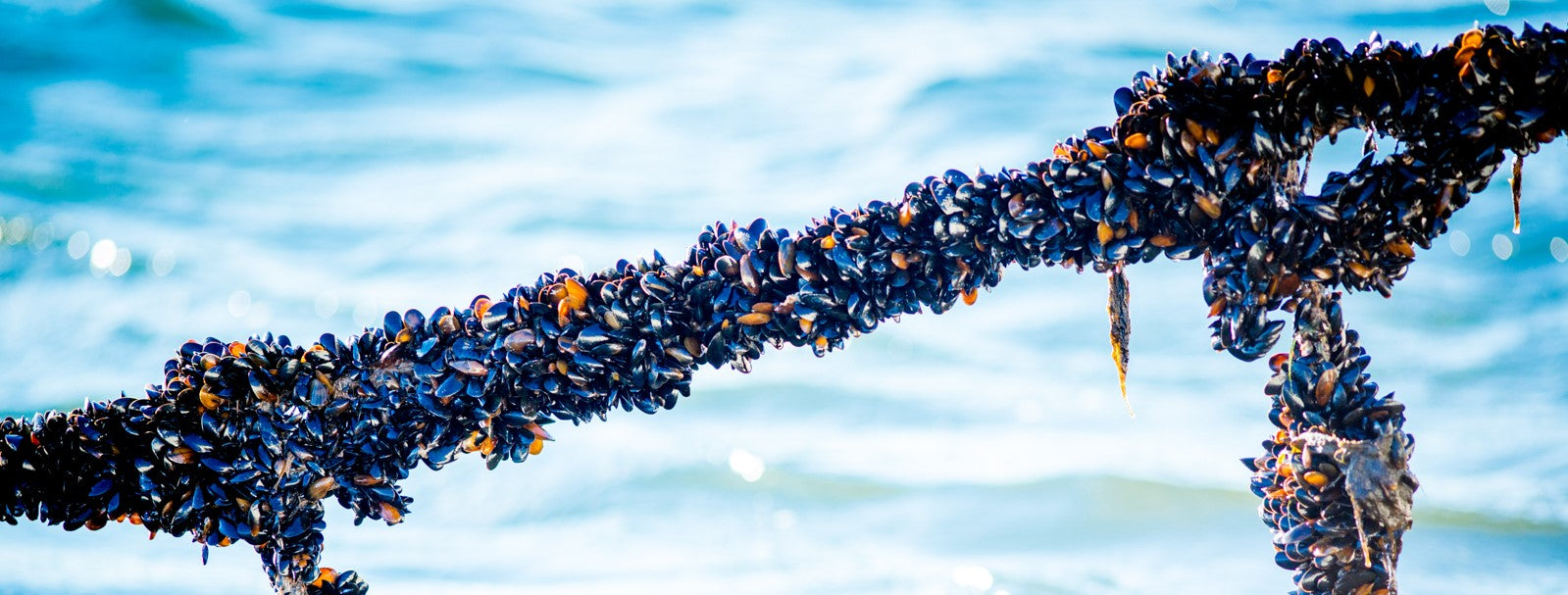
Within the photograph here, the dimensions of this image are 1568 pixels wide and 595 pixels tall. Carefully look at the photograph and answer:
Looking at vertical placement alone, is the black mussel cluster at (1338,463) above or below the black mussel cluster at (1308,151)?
below

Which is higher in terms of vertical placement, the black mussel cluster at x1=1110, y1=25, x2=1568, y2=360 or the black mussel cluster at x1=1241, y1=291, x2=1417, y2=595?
the black mussel cluster at x1=1110, y1=25, x2=1568, y2=360

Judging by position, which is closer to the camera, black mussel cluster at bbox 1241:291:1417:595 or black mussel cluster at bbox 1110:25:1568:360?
black mussel cluster at bbox 1110:25:1568:360

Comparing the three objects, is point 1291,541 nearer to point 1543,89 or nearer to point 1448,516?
point 1543,89

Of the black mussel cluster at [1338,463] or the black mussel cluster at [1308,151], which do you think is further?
the black mussel cluster at [1338,463]

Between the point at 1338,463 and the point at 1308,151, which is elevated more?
the point at 1308,151

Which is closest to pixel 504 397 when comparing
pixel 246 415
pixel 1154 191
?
pixel 246 415

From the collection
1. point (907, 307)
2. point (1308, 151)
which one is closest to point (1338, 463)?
point (1308, 151)

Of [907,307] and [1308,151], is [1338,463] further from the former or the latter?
[907,307]
